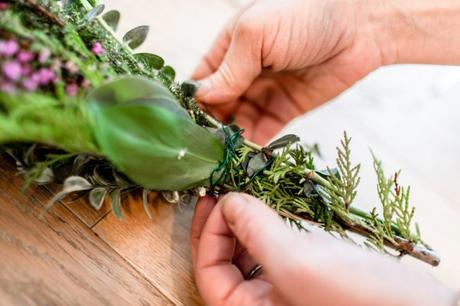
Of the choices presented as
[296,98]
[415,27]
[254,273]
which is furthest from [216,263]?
[415,27]

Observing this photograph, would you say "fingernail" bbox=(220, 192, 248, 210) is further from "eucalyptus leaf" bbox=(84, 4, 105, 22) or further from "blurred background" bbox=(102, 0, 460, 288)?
"blurred background" bbox=(102, 0, 460, 288)

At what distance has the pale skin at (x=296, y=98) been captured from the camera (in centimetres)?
40

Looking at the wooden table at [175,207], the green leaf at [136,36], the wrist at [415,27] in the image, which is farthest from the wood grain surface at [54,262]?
the wrist at [415,27]

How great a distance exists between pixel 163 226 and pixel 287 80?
39cm

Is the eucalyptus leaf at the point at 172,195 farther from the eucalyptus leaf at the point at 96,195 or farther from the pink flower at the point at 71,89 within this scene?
the pink flower at the point at 71,89

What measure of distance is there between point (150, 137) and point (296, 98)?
1.68ft

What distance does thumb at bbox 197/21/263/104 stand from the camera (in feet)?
2.18

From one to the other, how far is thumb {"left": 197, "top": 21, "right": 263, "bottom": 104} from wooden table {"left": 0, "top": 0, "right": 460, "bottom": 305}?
17cm

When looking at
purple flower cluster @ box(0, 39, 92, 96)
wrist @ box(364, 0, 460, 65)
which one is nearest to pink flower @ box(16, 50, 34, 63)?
purple flower cluster @ box(0, 39, 92, 96)

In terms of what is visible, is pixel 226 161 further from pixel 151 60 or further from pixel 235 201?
pixel 151 60

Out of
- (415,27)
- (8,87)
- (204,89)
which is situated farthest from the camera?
(415,27)

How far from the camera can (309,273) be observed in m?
0.39

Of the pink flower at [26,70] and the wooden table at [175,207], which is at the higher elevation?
the pink flower at [26,70]

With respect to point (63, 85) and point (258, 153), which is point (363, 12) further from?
point (63, 85)
